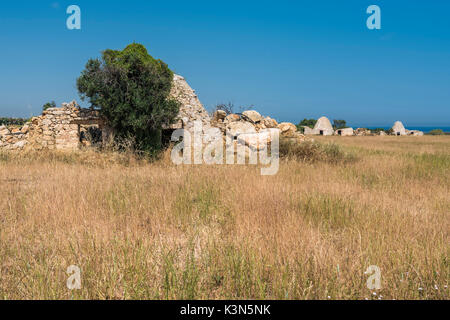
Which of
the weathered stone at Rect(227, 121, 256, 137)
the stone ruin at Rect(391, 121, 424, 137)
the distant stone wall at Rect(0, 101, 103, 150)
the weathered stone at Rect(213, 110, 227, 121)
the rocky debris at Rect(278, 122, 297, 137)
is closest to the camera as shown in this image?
the distant stone wall at Rect(0, 101, 103, 150)

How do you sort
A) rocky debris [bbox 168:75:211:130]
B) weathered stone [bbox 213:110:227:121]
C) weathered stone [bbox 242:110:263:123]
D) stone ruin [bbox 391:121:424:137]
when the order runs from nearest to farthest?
rocky debris [bbox 168:75:211:130] → weathered stone [bbox 242:110:263:123] → weathered stone [bbox 213:110:227:121] → stone ruin [bbox 391:121:424:137]

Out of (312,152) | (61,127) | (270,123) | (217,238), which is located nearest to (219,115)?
(270,123)

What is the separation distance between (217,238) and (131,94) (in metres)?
8.66

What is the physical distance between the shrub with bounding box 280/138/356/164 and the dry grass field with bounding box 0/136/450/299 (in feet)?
12.6

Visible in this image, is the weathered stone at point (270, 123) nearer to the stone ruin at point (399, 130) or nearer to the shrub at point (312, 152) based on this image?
the shrub at point (312, 152)

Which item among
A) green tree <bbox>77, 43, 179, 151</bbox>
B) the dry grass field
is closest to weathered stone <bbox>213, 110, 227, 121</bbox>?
green tree <bbox>77, 43, 179, 151</bbox>

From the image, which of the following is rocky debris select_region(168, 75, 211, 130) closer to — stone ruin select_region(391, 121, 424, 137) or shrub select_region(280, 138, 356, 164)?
shrub select_region(280, 138, 356, 164)

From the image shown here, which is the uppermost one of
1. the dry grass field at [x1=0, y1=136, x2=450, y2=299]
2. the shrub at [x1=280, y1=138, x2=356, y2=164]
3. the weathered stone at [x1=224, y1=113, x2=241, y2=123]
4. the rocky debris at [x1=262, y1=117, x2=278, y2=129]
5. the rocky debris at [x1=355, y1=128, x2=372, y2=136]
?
the rocky debris at [x1=355, y1=128, x2=372, y2=136]

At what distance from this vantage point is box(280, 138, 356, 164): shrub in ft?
38.2

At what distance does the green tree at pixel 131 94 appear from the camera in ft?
35.7

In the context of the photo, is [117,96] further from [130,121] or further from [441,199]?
[441,199]

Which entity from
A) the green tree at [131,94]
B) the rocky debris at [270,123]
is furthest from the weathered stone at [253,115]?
the green tree at [131,94]

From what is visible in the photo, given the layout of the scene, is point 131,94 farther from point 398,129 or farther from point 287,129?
point 398,129

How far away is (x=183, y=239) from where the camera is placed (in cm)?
411
